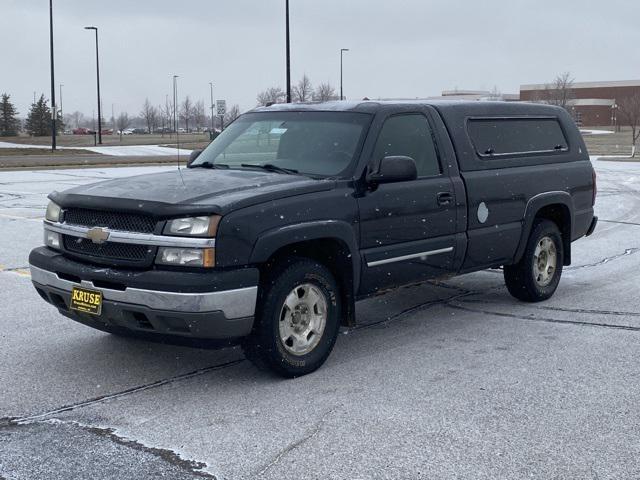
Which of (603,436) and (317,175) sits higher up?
(317,175)

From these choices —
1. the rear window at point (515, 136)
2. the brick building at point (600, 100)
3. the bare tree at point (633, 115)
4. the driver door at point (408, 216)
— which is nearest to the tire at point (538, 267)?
the rear window at point (515, 136)

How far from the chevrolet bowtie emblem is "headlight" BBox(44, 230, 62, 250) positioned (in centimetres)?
46

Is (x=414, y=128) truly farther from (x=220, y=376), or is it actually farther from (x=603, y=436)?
(x=603, y=436)

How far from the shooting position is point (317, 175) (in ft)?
18.9

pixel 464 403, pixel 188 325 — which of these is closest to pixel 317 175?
pixel 188 325

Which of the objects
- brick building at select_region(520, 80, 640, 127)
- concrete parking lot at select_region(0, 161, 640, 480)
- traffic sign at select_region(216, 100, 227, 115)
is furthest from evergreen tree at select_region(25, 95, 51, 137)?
concrete parking lot at select_region(0, 161, 640, 480)

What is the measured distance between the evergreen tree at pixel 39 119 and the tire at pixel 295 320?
78726mm

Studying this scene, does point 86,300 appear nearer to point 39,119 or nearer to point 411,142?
point 411,142

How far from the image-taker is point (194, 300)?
476 centimetres

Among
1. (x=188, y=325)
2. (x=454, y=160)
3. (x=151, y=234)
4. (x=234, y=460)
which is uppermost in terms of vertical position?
(x=454, y=160)

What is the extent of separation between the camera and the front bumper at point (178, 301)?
15.6ft

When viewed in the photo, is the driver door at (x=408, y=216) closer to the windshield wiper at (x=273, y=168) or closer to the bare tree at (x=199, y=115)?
the windshield wiper at (x=273, y=168)

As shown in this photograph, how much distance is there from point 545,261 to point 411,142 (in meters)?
2.24

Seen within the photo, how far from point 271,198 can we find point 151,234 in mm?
783
